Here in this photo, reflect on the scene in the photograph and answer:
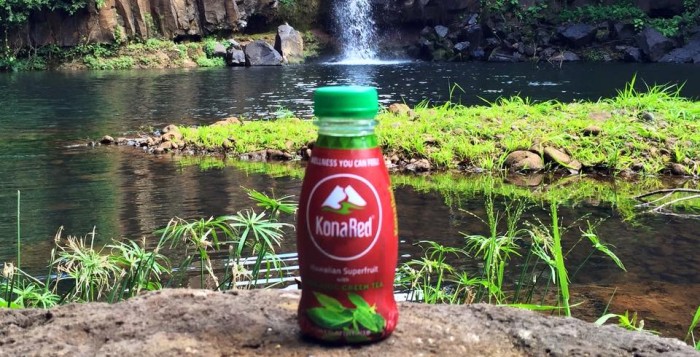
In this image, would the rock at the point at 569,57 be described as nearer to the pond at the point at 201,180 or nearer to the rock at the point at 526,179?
the pond at the point at 201,180

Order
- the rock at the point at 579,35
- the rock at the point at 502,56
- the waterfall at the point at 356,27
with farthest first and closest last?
1. the waterfall at the point at 356,27
2. the rock at the point at 579,35
3. the rock at the point at 502,56

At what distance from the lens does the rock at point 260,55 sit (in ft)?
99.6

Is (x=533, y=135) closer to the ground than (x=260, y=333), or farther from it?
closer to the ground

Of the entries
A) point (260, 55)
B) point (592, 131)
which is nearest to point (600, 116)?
point (592, 131)

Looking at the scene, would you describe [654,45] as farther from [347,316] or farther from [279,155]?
[347,316]

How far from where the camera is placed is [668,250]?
5516mm

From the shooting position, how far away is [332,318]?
1.64 meters

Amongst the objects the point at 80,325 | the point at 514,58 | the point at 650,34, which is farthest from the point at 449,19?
the point at 80,325

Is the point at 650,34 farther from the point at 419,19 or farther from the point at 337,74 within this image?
the point at 337,74

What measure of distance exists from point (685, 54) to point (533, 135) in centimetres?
2143

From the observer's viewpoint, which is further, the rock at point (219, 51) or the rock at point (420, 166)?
the rock at point (219, 51)

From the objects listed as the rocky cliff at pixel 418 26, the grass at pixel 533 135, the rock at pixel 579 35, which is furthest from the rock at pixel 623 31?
the grass at pixel 533 135

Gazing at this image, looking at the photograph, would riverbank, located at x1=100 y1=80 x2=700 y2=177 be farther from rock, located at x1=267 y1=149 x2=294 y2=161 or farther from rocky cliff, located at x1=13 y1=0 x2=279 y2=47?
rocky cliff, located at x1=13 y1=0 x2=279 y2=47

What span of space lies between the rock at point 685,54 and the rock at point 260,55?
51.1 ft
